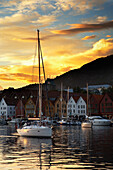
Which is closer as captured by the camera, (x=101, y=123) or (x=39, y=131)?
(x=39, y=131)

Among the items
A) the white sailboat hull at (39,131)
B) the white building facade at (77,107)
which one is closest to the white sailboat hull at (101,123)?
the white building facade at (77,107)

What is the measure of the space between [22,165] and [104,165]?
8.54m

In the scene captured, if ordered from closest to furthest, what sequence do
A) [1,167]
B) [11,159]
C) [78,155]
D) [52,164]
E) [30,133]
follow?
[1,167], [52,164], [11,159], [78,155], [30,133]

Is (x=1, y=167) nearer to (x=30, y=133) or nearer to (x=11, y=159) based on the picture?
(x=11, y=159)

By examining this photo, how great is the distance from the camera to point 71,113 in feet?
655

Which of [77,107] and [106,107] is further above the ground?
[77,107]

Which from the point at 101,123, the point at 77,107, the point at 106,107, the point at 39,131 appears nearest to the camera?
the point at 39,131

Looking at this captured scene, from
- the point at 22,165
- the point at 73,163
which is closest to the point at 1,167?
the point at 22,165

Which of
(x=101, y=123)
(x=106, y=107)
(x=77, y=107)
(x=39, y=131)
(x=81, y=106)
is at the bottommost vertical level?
(x=101, y=123)

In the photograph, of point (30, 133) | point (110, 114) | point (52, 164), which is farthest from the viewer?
point (110, 114)

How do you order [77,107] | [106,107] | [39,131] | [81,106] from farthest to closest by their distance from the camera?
[77,107]
[81,106]
[106,107]
[39,131]

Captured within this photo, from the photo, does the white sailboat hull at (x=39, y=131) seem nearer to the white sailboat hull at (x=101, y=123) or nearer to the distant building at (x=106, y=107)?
Answer: the white sailboat hull at (x=101, y=123)

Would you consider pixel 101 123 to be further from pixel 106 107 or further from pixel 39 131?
pixel 39 131

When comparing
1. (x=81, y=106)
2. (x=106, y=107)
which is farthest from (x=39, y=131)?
(x=81, y=106)
